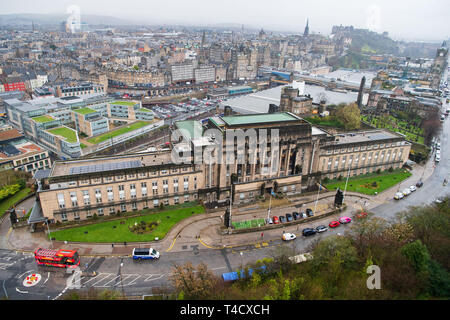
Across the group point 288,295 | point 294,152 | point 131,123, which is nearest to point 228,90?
point 131,123

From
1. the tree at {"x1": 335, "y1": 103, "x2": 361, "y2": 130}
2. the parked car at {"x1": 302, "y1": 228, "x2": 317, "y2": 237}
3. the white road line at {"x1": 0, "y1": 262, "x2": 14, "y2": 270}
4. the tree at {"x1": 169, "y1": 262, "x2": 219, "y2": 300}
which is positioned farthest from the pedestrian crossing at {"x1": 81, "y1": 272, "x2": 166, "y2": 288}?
the tree at {"x1": 335, "y1": 103, "x2": 361, "y2": 130}

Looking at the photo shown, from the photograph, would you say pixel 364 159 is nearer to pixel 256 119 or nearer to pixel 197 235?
pixel 256 119

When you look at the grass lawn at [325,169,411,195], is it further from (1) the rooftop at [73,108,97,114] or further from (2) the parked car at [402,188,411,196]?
(1) the rooftop at [73,108,97,114]

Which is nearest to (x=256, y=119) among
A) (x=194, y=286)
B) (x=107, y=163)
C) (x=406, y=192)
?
(x=107, y=163)

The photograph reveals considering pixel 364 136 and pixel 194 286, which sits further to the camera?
pixel 364 136
